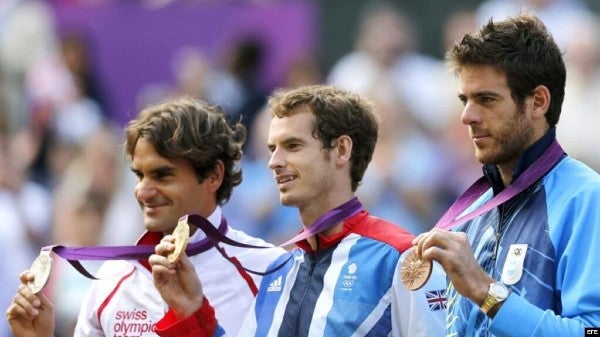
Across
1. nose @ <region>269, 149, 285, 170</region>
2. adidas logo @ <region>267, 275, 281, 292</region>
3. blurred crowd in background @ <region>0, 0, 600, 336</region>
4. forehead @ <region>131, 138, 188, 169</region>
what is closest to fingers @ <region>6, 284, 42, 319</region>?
forehead @ <region>131, 138, 188, 169</region>

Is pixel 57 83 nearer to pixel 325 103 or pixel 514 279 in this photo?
pixel 325 103

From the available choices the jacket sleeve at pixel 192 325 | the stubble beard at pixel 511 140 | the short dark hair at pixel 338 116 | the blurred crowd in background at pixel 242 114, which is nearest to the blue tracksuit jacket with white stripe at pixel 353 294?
the jacket sleeve at pixel 192 325

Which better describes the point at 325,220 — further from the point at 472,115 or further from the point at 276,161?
the point at 472,115

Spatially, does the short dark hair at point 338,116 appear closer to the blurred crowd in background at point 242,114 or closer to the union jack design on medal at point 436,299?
the union jack design on medal at point 436,299

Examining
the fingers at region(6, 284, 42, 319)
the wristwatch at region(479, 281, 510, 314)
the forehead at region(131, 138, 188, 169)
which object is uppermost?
the forehead at region(131, 138, 188, 169)

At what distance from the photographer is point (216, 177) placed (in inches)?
220

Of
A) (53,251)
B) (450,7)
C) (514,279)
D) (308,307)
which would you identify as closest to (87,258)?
(53,251)

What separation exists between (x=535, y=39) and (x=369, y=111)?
1.03 m

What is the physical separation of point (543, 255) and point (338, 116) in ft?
4.16

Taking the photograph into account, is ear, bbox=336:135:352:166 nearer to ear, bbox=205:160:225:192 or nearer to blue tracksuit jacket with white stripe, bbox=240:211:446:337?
blue tracksuit jacket with white stripe, bbox=240:211:446:337

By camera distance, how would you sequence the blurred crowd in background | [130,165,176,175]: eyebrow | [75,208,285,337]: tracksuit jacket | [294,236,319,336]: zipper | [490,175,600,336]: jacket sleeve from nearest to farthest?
[490,175,600,336]: jacket sleeve, [294,236,319,336]: zipper, [75,208,285,337]: tracksuit jacket, [130,165,176,175]: eyebrow, the blurred crowd in background

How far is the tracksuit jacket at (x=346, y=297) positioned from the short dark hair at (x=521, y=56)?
0.71 metres

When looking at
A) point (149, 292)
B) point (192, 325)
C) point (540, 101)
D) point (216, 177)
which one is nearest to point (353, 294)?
point (192, 325)

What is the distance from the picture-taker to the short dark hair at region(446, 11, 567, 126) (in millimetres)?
4148
